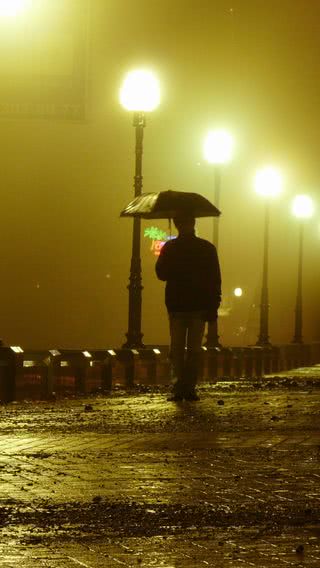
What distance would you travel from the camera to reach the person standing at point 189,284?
14.3m

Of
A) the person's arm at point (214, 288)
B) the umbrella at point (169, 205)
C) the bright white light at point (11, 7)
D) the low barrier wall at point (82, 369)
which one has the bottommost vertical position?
the low barrier wall at point (82, 369)

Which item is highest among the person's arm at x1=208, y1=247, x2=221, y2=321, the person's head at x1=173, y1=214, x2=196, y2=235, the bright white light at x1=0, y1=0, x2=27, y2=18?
the bright white light at x1=0, y1=0, x2=27, y2=18

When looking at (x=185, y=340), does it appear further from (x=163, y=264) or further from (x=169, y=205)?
(x=169, y=205)

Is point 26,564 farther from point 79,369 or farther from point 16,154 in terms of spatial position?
point 16,154

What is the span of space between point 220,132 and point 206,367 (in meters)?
8.06

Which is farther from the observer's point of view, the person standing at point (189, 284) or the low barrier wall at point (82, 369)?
the low barrier wall at point (82, 369)

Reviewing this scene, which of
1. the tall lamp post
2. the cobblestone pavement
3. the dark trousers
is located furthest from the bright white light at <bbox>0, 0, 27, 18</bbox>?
the tall lamp post

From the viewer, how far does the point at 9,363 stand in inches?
665

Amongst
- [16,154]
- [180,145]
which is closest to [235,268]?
[180,145]

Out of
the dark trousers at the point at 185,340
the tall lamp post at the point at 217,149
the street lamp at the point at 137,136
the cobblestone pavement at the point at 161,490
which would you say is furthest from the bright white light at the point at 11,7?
the tall lamp post at the point at 217,149

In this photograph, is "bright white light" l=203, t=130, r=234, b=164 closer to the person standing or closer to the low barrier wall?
the low barrier wall

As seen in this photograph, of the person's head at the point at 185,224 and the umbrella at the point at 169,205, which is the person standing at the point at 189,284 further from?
the umbrella at the point at 169,205

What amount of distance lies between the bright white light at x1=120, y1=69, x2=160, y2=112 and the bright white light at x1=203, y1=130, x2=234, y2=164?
1139 centimetres

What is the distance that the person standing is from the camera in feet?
46.9
